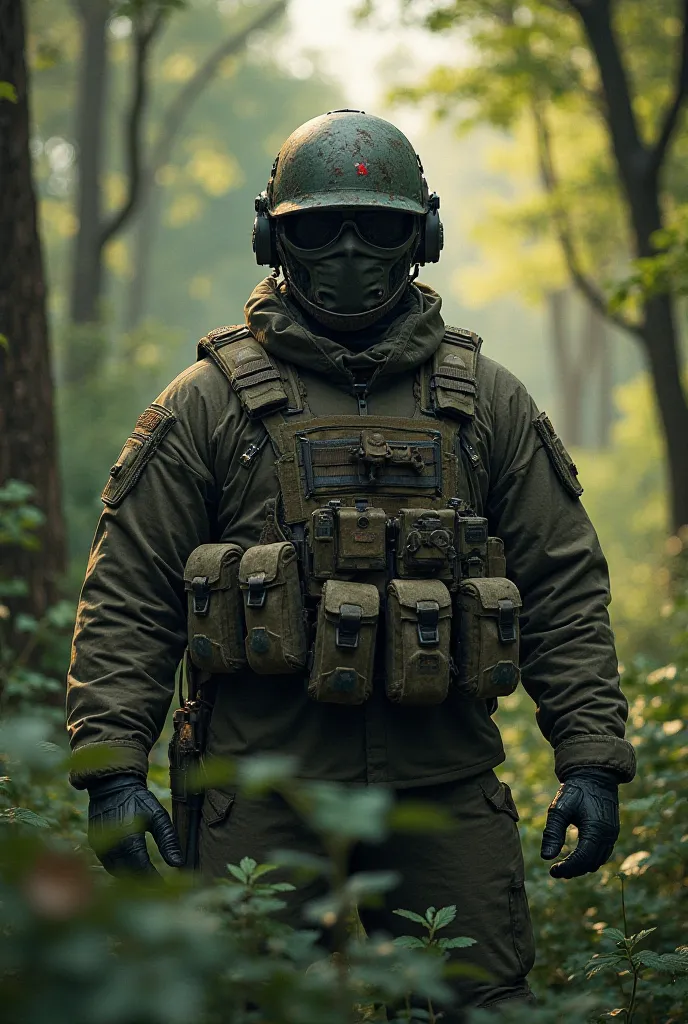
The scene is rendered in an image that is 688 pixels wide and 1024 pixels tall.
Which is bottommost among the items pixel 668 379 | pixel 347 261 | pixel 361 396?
pixel 361 396

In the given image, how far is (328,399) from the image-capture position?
341cm

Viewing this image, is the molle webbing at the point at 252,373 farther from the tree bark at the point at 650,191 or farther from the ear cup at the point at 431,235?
the tree bark at the point at 650,191

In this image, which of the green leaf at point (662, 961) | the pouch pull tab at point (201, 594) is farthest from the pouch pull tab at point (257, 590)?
Result: the green leaf at point (662, 961)

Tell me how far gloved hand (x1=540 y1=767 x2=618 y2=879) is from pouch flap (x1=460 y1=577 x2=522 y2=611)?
503 millimetres

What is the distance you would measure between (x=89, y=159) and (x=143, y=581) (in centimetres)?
1462

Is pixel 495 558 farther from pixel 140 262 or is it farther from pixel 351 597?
pixel 140 262

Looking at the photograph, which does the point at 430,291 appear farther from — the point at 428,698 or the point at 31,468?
the point at 31,468

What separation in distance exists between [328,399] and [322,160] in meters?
0.68

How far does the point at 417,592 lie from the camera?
10.2 ft

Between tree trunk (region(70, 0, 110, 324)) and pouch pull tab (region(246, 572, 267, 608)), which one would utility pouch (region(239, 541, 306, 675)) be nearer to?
pouch pull tab (region(246, 572, 267, 608))

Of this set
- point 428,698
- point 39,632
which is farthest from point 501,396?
point 39,632

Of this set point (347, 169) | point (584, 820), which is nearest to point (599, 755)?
point (584, 820)

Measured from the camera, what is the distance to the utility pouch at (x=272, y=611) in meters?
3.08

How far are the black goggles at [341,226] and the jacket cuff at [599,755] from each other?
147cm
